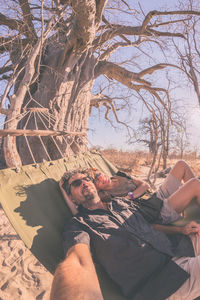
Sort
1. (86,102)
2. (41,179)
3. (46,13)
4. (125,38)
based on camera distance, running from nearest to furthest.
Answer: (41,179) < (46,13) < (86,102) < (125,38)

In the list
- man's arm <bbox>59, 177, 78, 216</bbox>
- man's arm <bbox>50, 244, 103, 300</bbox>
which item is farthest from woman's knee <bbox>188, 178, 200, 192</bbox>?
man's arm <bbox>50, 244, 103, 300</bbox>

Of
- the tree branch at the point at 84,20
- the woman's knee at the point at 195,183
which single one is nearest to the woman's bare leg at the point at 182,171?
the woman's knee at the point at 195,183

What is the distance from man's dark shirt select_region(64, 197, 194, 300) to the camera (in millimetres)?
944

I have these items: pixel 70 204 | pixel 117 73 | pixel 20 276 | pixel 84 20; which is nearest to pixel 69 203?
pixel 70 204

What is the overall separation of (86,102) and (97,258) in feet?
11.0

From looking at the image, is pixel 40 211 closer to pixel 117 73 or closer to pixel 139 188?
pixel 139 188

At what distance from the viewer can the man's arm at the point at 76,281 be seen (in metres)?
0.65

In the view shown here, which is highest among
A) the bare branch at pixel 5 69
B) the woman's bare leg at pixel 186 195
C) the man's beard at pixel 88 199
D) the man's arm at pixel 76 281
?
the bare branch at pixel 5 69

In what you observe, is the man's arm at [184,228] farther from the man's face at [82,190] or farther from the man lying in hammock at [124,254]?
the man's face at [82,190]

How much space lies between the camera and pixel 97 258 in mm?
1026

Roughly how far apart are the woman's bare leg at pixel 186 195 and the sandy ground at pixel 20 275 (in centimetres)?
116

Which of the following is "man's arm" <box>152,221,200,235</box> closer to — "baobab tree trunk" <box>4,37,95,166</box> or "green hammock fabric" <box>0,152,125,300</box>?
"green hammock fabric" <box>0,152,125,300</box>

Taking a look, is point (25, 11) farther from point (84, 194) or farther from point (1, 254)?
point (1, 254)

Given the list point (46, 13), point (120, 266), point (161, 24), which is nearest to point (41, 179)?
point (120, 266)
